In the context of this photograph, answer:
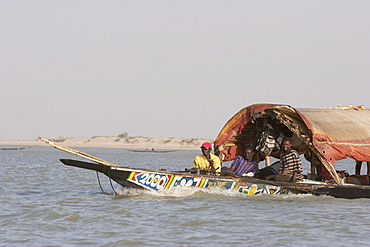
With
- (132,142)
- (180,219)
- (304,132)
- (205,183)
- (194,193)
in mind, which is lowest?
(180,219)

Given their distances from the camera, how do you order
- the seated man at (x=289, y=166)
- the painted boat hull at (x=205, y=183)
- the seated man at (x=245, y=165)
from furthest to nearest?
the seated man at (x=245, y=165)
the seated man at (x=289, y=166)
the painted boat hull at (x=205, y=183)

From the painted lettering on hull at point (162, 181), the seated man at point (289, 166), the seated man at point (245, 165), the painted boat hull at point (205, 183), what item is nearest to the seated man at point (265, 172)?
the seated man at point (245, 165)

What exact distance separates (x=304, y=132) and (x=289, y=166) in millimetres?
786

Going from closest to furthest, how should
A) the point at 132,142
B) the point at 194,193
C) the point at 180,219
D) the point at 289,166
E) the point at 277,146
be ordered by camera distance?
1. the point at 180,219
2. the point at 194,193
3. the point at 289,166
4. the point at 277,146
5. the point at 132,142

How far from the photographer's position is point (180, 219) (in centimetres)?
910

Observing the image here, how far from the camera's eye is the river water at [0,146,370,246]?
7684 mm

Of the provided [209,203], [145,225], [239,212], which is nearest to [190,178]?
[209,203]

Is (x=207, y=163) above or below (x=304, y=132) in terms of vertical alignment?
below

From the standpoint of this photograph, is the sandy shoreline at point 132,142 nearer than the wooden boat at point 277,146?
No

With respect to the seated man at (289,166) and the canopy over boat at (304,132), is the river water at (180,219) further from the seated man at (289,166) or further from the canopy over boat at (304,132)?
the canopy over boat at (304,132)

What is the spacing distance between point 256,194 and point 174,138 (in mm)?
69582

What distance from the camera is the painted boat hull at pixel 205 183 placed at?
35.0 ft

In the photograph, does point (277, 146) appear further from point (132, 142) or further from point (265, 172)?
point (132, 142)

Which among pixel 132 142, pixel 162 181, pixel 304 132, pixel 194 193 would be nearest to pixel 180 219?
pixel 162 181
